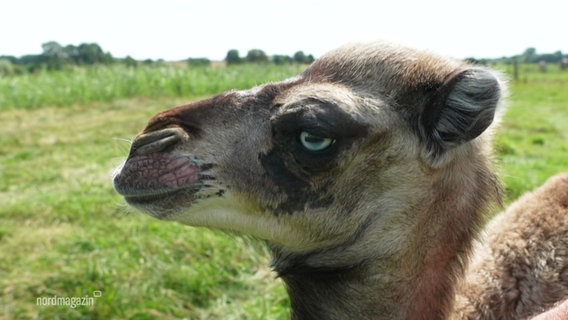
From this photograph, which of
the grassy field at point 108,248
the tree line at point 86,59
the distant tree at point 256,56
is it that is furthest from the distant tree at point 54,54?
the grassy field at point 108,248

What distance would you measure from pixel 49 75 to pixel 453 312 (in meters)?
24.6

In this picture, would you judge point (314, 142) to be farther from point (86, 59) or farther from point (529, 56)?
point (529, 56)

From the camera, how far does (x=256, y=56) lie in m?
31.6

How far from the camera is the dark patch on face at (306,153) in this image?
2.40m

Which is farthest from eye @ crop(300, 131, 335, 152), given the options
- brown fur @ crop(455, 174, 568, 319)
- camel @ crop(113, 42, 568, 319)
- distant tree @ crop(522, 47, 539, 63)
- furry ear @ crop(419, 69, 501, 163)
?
distant tree @ crop(522, 47, 539, 63)

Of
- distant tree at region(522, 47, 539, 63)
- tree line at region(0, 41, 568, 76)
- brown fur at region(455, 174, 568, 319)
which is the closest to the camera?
brown fur at region(455, 174, 568, 319)

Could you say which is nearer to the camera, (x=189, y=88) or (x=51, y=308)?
(x=51, y=308)

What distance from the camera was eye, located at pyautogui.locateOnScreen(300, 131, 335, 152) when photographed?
95.2 inches

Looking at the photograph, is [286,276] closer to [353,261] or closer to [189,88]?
[353,261]

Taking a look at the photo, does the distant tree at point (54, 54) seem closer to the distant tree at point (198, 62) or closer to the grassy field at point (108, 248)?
the distant tree at point (198, 62)

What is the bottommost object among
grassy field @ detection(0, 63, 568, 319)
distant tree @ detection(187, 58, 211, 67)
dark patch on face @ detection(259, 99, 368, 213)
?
grassy field @ detection(0, 63, 568, 319)

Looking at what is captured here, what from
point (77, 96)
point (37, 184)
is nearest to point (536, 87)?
point (77, 96)

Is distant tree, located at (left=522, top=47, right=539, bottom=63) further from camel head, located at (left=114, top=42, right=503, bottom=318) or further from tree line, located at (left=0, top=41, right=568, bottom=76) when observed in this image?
camel head, located at (left=114, top=42, right=503, bottom=318)

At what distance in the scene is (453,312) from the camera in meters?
2.74
